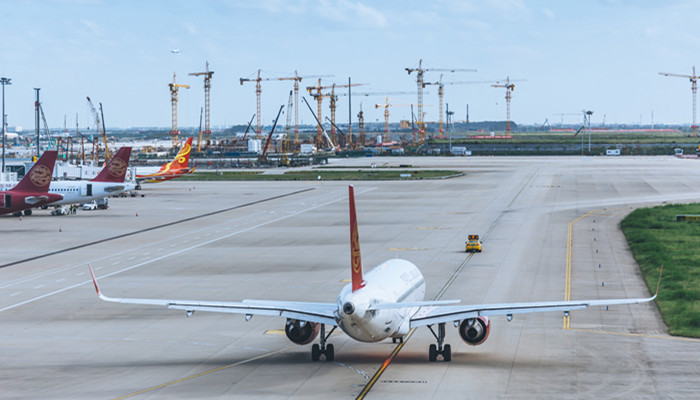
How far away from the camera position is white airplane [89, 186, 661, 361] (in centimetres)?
3238

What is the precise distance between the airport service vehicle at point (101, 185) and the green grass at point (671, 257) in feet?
175

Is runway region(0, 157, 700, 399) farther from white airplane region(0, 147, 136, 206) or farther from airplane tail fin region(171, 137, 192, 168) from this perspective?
airplane tail fin region(171, 137, 192, 168)

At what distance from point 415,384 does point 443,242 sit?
150 ft

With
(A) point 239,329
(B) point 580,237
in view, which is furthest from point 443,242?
(A) point 239,329

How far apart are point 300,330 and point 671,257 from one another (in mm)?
37719

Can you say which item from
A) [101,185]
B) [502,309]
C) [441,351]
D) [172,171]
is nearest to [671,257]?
[441,351]

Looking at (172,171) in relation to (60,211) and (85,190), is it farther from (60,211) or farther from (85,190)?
(85,190)

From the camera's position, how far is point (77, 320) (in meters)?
46.5

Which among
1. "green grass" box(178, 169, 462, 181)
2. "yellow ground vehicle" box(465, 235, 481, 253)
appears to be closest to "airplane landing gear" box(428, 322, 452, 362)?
"yellow ground vehicle" box(465, 235, 481, 253)

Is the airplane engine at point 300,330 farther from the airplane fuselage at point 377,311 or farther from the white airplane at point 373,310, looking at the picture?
the airplane fuselage at point 377,311

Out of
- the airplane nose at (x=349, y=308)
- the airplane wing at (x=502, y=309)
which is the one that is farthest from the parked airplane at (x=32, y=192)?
the airplane nose at (x=349, y=308)

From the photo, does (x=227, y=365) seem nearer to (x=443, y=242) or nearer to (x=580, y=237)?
(x=443, y=242)

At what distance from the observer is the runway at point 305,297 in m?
33.5

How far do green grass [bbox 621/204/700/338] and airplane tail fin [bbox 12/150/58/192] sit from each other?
181ft
